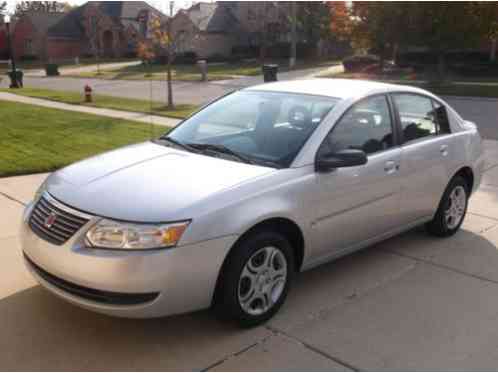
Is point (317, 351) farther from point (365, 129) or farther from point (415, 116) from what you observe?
point (415, 116)

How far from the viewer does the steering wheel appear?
4.17 m

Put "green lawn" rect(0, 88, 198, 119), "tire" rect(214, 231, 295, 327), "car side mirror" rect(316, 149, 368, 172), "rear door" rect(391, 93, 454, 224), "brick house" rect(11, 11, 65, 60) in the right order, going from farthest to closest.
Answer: "brick house" rect(11, 11, 65, 60) < "green lawn" rect(0, 88, 198, 119) < "rear door" rect(391, 93, 454, 224) < "car side mirror" rect(316, 149, 368, 172) < "tire" rect(214, 231, 295, 327)

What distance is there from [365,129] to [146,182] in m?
1.88

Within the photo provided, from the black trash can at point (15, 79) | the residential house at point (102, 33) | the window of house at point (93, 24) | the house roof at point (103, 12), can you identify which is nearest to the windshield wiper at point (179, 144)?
the black trash can at point (15, 79)

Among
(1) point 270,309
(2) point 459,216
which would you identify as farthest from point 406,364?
(2) point 459,216

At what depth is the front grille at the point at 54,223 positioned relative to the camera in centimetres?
324

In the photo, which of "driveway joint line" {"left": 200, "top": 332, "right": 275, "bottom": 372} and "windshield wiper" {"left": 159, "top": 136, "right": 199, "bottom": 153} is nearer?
"driveway joint line" {"left": 200, "top": 332, "right": 275, "bottom": 372}

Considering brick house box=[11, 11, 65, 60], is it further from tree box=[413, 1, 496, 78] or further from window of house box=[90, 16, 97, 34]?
tree box=[413, 1, 496, 78]

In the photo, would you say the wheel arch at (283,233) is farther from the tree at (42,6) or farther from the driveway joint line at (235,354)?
the tree at (42,6)

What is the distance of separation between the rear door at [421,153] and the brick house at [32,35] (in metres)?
61.1

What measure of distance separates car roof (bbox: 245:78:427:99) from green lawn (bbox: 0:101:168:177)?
4.36m

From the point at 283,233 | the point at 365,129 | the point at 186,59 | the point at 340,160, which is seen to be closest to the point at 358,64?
the point at 186,59

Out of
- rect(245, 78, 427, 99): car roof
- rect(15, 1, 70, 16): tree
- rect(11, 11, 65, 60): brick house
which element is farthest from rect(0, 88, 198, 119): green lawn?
rect(15, 1, 70, 16): tree

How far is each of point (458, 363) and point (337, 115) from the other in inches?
75.5
